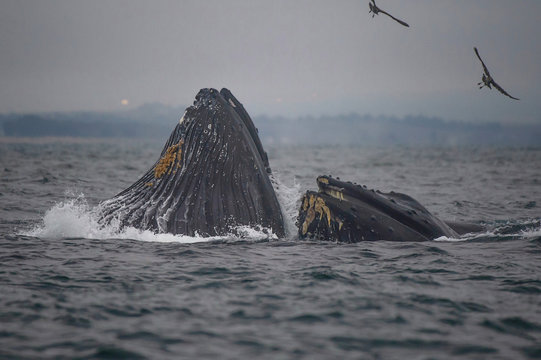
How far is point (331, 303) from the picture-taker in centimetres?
651

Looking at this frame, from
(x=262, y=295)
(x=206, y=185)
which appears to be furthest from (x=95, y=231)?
(x=262, y=295)

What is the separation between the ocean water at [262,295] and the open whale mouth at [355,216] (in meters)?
0.17

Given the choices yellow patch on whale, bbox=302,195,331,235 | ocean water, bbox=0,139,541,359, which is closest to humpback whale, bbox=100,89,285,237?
ocean water, bbox=0,139,541,359

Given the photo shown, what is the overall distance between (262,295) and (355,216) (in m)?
2.24

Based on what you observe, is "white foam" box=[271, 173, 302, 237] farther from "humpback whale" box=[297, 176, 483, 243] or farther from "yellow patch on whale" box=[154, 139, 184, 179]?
"yellow patch on whale" box=[154, 139, 184, 179]

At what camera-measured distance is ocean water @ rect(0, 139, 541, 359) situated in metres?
5.27

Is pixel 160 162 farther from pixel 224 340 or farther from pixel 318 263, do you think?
pixel 224 340

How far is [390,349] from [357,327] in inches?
23.2

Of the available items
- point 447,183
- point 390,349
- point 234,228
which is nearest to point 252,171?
point 234,228

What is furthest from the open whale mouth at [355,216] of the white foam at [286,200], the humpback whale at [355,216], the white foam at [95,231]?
the white foam at [95,231]

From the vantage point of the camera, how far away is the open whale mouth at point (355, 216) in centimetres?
844

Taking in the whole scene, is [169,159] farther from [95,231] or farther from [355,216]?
[355,216]

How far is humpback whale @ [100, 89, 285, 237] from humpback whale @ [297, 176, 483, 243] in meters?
0.57

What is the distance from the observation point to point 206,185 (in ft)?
28.3
